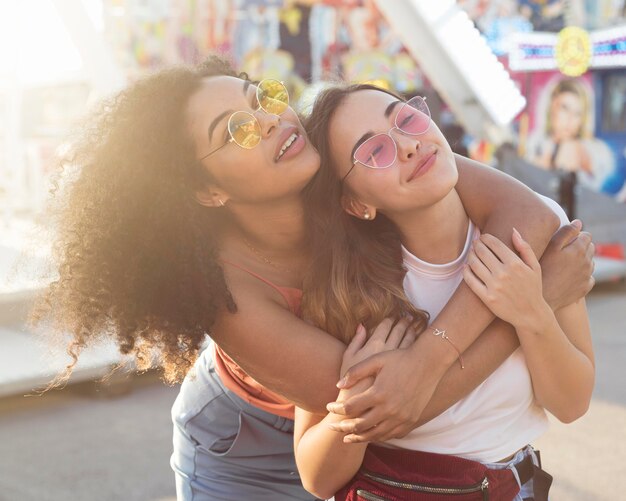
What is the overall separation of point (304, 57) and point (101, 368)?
12369 mm

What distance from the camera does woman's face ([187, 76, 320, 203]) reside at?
205cm

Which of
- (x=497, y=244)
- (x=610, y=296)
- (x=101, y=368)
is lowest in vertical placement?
(x=610, y=296)

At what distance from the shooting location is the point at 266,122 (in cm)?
205

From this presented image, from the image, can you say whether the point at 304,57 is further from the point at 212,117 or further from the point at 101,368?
the point at 212,117

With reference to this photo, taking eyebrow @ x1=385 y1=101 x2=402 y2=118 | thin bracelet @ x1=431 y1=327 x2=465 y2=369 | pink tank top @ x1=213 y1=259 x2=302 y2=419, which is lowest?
pink tank top @ x1=213 y1=259 x2=302 y2=419

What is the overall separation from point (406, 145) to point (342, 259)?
0.33m

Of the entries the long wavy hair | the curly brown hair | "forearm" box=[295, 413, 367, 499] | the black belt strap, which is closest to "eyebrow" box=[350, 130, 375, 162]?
the long wavy hair

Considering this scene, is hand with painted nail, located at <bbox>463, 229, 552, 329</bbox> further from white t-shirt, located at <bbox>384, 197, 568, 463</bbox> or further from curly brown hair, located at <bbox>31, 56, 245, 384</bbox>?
curly brown hair, located at <bbox>31, 56, 245, 384</bbox>

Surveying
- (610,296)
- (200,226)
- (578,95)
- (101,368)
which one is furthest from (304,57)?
(200,226)

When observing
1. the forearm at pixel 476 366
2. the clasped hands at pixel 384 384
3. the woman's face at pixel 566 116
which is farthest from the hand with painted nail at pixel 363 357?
the woman's face at pixel 566 116

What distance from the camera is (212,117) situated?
2.12 m

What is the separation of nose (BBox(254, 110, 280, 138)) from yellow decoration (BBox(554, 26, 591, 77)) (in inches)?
541

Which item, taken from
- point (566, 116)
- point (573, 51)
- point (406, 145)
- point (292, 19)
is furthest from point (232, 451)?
point (292, 19)

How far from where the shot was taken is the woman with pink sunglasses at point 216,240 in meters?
1.94
